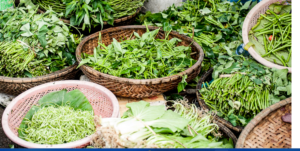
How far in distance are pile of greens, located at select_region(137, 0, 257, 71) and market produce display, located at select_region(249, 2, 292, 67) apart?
28 cm

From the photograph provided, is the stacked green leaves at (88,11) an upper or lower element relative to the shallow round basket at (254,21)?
upper

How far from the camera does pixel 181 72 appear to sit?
7.14 feet

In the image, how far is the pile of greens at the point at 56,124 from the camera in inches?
64.9

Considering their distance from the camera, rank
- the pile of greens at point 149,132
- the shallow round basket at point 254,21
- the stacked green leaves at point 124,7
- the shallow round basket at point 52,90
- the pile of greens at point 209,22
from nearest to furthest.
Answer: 1. the pile of greens at point 149,132
2. the shallow round basket at point 52,90
3. the shallow round basket at point 254,21
4. the pile of greens at point 209,22
5. the stacked green leaves at point 124,7

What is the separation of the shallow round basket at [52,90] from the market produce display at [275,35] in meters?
1.45

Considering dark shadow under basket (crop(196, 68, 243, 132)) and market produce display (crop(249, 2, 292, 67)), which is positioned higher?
market produce display (crop(249, 2, 292, 67))

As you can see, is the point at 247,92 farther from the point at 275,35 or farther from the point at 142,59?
the point at 142,59

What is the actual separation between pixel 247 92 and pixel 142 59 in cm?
99

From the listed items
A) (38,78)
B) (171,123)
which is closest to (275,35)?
(171,123)

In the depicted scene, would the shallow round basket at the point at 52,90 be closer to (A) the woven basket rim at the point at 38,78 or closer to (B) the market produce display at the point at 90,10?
(A) the woven basket rim at the point at 38,78

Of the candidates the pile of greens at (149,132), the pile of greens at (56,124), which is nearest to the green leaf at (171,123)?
the pile of greens at (149,132)

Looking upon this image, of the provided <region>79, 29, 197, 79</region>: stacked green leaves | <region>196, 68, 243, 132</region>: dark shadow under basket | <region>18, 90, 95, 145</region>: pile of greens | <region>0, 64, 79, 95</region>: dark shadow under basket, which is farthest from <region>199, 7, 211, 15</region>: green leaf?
<region>18, 90, 95, 145</region>: pile of greens

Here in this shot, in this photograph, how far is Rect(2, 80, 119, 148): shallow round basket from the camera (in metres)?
1.78

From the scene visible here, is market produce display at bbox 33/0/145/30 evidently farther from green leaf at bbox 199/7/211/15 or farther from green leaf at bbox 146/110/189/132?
green leaf at bbox 146/110/189/132
